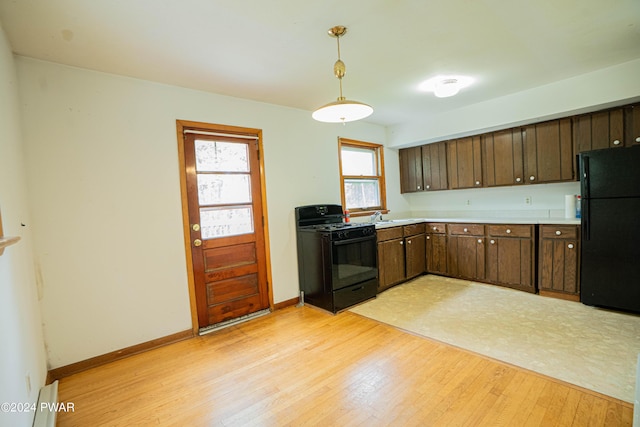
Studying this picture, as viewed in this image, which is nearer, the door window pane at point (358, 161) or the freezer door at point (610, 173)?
the freezer door at point (610, 173)

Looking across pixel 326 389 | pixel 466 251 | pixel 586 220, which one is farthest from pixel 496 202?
pixel 326 389

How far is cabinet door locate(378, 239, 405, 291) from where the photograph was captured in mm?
3883

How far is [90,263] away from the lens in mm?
2430

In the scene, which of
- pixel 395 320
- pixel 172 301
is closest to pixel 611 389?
pixel 395 320

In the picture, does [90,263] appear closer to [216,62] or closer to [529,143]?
[216,62]

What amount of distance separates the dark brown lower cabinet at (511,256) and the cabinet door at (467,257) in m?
0.10

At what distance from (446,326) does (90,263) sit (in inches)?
127

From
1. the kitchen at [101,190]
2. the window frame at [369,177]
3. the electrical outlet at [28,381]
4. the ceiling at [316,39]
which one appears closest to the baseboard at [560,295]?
the kitchen at [101,190]

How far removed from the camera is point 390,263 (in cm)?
400

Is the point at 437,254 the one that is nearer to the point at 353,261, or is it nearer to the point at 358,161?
the point at 353,261

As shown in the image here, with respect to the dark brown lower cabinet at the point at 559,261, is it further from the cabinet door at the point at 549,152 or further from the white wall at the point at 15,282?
the white wall at the point at 15,282

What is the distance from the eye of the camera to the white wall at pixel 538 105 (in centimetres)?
294

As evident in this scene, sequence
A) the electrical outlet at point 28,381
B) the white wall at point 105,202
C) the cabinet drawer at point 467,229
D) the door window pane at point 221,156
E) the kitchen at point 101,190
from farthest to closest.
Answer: the cabinet drawer at point 467,229
the door window pane at point 221,156
the white wall at point 105,202
the kitchen at point 101,190
the electrical outlet at point 28,381

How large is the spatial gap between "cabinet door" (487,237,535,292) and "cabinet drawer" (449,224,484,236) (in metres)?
0.16
